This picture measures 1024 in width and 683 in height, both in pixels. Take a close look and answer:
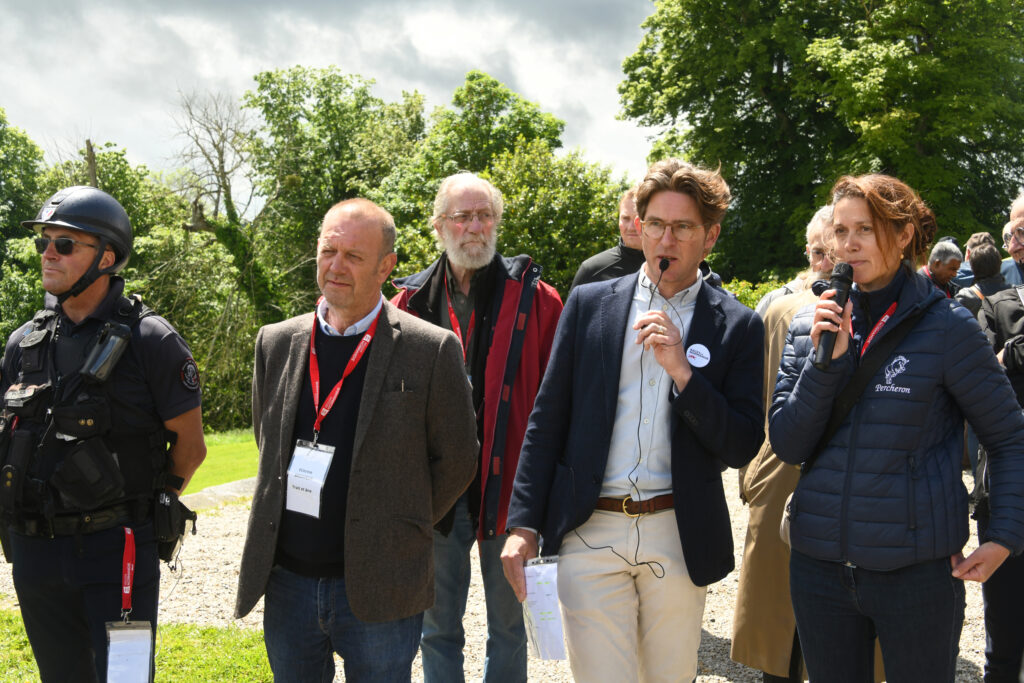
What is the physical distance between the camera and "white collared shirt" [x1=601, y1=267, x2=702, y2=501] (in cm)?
304

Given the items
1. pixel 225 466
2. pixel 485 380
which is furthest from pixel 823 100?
pixel 485 380

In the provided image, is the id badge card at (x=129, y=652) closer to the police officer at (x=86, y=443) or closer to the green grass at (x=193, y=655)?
the police officer at (x=86, y=443)

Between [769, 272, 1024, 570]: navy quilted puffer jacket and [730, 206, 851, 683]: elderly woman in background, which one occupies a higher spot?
[769, 272, 1024, 570]: navy quilted puffer jacket

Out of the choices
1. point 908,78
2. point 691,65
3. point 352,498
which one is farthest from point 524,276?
point 691,65

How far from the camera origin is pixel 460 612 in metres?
4.23

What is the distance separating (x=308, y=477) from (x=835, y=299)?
1.87 metres

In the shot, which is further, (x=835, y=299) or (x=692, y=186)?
(x=692, y=186)

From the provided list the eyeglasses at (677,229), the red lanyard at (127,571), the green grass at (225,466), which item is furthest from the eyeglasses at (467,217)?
the green grass at (225,466)

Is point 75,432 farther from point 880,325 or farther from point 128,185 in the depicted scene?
point 128,185

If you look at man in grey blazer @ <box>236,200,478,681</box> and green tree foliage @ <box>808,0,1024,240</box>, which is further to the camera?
green tree foliage @ <box>808,0,1024,240</box>

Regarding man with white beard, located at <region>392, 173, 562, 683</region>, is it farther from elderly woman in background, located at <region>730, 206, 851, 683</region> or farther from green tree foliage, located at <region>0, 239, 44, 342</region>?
green tree foliage, located at <region>0, 239, 44, 342</region>

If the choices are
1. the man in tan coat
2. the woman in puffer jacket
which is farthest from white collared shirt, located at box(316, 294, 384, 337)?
the man in tan coat

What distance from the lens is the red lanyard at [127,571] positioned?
337 cm

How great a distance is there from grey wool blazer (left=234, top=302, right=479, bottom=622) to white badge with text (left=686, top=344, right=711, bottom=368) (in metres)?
0.85
